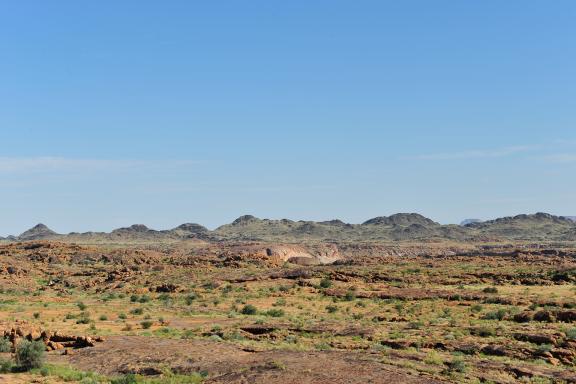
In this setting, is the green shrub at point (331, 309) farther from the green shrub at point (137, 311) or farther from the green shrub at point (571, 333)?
the green shrub at point (571, 333)

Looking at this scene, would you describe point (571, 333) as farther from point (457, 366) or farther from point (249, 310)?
point (249, 310)

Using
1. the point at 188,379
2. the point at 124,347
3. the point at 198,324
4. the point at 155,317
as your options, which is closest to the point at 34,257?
the point at 155,317

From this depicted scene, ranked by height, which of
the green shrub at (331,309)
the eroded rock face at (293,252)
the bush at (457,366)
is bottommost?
the green shrub at (331,309)

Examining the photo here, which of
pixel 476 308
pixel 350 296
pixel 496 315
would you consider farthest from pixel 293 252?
pixel 496 315

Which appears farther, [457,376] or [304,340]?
[304,340]

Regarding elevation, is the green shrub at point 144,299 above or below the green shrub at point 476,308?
below

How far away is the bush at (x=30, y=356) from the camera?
2081cm

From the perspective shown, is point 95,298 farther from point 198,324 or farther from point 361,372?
point 361,372

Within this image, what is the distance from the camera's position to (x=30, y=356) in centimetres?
2078

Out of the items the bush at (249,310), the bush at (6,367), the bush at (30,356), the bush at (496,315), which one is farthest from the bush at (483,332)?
the bush at (6,367)

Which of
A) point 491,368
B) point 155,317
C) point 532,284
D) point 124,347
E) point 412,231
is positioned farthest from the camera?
point 412,231

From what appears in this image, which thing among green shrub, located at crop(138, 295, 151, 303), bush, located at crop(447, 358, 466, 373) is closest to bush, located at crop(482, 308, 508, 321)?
bush, located at crop(447, 358, 466, 373)

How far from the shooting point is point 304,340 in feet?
89.1

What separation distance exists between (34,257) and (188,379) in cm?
7278
